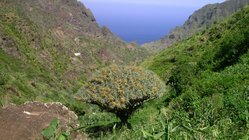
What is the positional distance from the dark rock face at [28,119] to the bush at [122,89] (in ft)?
3.84

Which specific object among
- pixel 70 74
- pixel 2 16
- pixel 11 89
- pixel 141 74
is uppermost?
pixel 2 16

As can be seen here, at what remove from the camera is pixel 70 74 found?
136250 millimetres

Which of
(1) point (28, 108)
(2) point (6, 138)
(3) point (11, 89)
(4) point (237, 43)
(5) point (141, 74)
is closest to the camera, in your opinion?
(2) point (6, 138)

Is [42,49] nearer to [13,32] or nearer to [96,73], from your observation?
[13,32]

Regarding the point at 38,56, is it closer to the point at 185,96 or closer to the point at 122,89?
the point at 122,89

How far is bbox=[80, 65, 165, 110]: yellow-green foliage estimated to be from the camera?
1484 centimetres

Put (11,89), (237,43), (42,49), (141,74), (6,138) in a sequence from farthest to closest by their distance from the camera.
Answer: (42,49), (11,89), (237,43), (141,74), (6,138)

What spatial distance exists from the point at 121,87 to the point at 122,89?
0.07 metres

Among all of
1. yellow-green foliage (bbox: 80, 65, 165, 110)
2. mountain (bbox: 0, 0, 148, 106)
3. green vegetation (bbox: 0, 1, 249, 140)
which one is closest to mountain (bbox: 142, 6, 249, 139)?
green vegetation (bbox: 0, 1, 249, 140)

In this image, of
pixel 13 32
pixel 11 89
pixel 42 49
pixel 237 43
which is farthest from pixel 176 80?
pixel 42 49

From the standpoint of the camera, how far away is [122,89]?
49.0 ft

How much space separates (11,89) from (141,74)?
4281 centimetres

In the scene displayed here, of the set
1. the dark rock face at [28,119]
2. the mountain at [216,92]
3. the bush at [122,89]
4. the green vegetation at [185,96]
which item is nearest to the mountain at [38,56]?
the green vegetation at [185,96]

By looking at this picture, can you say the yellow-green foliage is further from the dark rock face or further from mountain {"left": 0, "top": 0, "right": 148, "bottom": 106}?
mountain {"left": 0, "top": 0, "right": 148, "bottom": 106}
